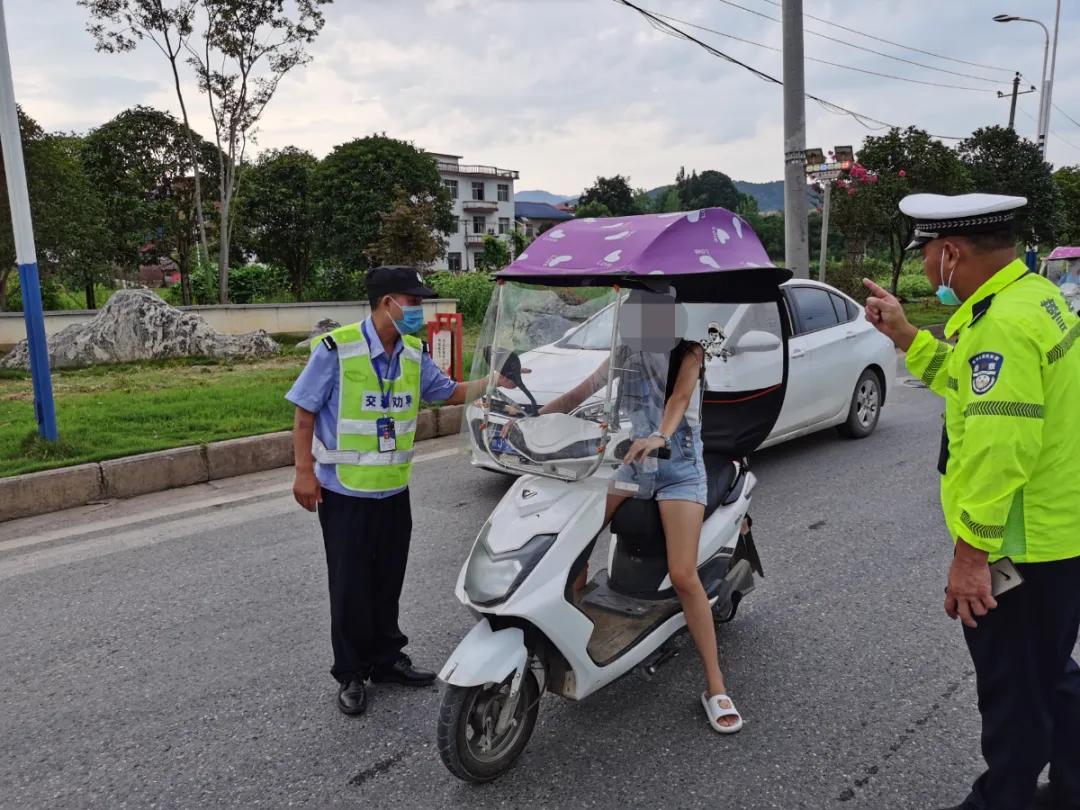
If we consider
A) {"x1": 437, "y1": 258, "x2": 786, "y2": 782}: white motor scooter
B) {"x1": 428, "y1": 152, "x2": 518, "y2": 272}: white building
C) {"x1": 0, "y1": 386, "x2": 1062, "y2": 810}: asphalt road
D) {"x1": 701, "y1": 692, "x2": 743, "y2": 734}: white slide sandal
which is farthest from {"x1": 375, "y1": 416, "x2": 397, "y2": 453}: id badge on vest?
{"x1": 428, "y1": 152, "x2": 518, "y2": 272}: white building

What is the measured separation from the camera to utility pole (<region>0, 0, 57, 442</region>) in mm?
6367

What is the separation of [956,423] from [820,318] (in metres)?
5.33

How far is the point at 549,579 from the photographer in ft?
→ 9.04

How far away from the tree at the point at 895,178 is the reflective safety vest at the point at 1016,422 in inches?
768

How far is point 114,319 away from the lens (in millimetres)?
13039

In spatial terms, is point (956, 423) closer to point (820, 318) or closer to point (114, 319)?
point (820, 318)

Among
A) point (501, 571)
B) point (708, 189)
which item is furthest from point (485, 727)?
point (708, 189)

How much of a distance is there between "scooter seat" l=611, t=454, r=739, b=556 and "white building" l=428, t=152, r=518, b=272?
220 ft

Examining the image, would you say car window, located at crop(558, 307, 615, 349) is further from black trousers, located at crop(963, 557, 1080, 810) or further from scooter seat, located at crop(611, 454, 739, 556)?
black trousers, located at crop(963, 557, 1080, 810)

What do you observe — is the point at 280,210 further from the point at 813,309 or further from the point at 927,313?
the point at 813,309

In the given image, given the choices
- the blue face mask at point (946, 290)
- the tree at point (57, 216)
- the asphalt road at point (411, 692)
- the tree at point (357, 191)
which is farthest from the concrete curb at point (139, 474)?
the tree at point (357, 191)

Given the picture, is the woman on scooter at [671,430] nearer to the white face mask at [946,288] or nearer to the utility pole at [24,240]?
the white face mask at [946,288]

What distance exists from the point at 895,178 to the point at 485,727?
821 inches

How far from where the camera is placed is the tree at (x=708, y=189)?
3578 inches
